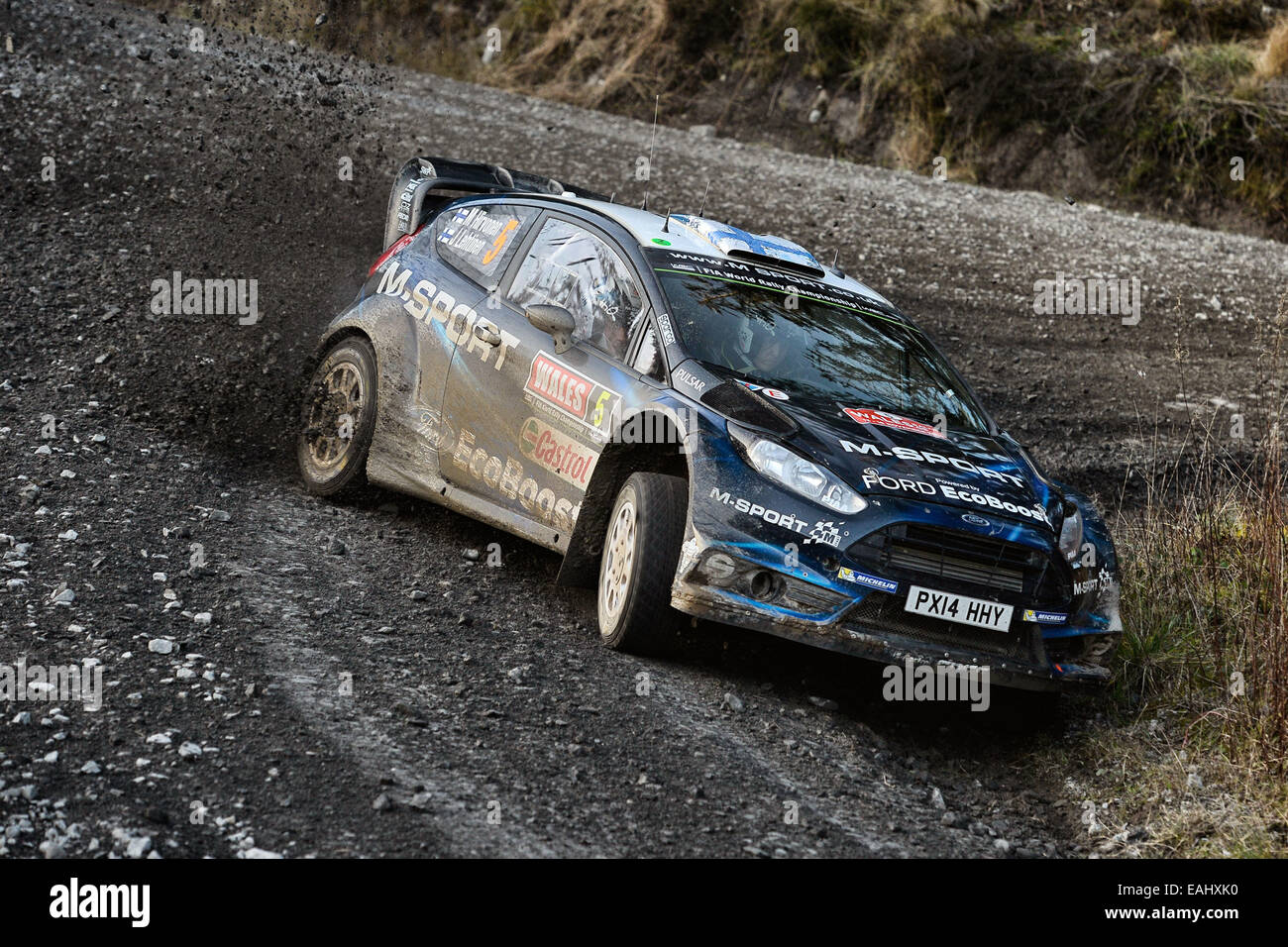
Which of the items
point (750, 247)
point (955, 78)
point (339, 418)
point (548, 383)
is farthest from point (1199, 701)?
point (955, 78)

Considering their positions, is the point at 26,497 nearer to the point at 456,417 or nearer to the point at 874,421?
the point at 456,417

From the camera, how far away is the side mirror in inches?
248

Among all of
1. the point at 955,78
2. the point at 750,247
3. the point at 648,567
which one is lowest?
the point at 648,567

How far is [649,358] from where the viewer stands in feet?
20.3

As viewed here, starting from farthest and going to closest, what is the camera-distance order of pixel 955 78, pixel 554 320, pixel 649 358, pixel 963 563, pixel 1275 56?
pixel 955 78 → pixel 1275 56 → pixel 554 320 → pixel 649 358 → pixel 963 563

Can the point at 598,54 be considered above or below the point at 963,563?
above

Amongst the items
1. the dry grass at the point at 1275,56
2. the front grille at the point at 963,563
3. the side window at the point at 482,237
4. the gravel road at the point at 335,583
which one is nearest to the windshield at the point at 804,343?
the front grille at the point at 963,563

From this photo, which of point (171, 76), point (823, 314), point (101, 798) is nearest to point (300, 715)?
point (101, 798)

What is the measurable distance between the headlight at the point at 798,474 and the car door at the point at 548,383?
791 mm

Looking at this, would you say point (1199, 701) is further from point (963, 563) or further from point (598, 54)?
point (598, 54)

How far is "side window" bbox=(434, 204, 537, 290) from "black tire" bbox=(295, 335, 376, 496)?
72 centimetres

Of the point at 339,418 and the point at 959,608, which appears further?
the point at 339,418

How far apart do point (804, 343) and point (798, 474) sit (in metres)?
1.25
